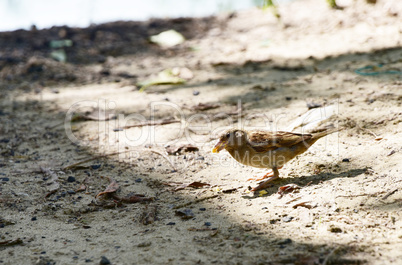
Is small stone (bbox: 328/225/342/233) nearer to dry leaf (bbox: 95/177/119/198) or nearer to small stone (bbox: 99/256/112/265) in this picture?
small stone (bbox: 99/256/112/265)

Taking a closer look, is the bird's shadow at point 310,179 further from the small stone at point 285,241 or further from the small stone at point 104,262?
the small stone at point 104,262

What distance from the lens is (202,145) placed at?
5895 millimetres

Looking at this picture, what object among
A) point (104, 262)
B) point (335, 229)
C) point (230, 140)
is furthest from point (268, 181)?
point (104, 262)

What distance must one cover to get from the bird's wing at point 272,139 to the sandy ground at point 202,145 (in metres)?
0.37

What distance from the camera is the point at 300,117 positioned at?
19.4ft

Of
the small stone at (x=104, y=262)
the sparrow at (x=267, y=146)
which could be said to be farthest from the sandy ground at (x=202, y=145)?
the sparrow at (x=267, y=146)

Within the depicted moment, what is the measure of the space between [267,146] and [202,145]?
122 centimetres

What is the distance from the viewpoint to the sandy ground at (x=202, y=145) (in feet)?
12.1

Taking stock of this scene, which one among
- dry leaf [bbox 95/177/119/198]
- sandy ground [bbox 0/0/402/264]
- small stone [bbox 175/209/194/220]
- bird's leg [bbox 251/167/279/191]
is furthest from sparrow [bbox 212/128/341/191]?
dry leaf [bbox 95/177/119/198]

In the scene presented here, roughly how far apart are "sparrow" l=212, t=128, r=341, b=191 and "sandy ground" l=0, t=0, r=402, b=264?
0.23 meters

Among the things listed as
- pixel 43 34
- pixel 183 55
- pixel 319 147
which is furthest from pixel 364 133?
pixel 43 34

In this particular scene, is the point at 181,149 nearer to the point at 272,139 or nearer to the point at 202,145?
the point at 202,145

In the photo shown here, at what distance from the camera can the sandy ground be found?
370cm

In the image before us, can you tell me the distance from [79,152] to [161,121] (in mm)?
1291
